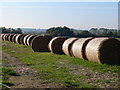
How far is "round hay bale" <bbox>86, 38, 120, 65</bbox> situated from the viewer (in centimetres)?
1488

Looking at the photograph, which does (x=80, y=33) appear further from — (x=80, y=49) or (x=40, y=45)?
(x=80, y=49)

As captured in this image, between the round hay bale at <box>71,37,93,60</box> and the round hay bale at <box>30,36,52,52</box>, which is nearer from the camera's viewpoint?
the round hay bale at <box>71,37,93,60</box>

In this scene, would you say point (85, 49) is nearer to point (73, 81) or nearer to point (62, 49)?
point (62, 49)

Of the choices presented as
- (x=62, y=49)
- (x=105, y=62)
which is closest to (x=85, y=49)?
(x=105, y=62)

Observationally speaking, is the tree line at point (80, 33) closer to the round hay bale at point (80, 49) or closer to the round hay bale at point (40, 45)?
the round hay bale at point (40, 45)

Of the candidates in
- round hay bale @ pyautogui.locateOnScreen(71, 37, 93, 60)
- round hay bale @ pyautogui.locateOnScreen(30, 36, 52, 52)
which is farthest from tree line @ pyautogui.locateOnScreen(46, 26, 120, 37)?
round hay bale @ pyautogui.locateOnScreen(71, 37, 93, 60)

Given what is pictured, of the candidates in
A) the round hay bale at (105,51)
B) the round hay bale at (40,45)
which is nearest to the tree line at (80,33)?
the round hay bale at (40,45)

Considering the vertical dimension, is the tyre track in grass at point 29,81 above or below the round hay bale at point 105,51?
below

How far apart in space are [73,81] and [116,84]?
164 cm

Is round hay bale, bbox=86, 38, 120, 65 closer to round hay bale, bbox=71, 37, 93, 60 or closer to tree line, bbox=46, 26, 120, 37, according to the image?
round hay bale, bbox=71, 37, 93, 60

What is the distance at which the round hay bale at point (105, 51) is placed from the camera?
1488 cm

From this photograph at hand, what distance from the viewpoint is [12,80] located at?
34.2ft

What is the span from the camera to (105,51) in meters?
15.0

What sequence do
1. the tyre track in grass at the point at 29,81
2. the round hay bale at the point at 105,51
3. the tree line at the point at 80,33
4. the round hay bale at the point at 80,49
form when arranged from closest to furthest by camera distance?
1. the tyre track in grass at the point at 29,81
2. the round hay bale at the point at 105,51
3. the round hay bale at the point at 80,49
4. the tree line at the point at 80,33
